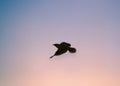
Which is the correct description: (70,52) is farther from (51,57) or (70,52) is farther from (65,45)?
(51,57)

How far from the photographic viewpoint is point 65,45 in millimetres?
6816

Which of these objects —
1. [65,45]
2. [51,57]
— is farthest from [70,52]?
[51,57]

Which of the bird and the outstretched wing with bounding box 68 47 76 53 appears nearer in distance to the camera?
the bird

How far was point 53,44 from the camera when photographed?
735cm

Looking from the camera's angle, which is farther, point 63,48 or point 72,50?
point 72,50

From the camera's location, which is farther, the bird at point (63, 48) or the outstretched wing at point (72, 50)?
the outstretched wing at point (72, 50)

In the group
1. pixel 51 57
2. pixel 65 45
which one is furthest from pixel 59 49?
pixel 51 57

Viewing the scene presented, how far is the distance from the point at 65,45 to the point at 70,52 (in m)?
0.33

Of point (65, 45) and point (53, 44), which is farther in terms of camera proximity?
point (53, 44)

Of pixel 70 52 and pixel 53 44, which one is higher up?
pixel 53 44

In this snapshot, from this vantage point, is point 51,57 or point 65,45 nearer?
point 65,45

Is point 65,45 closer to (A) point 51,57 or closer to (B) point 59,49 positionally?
(B) point 59,49

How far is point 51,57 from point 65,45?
34.5 inches

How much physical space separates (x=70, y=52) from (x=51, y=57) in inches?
32.1
